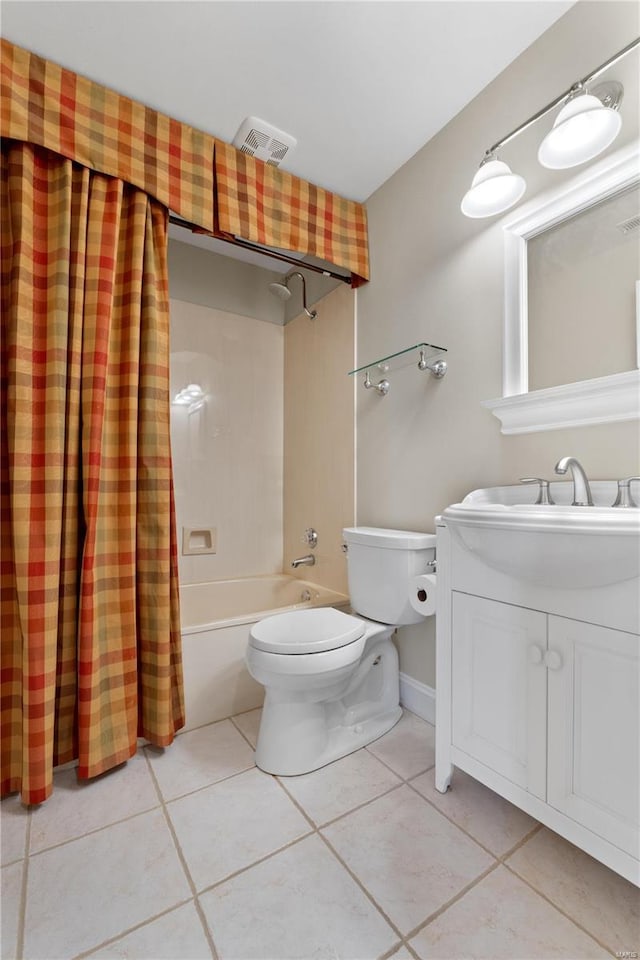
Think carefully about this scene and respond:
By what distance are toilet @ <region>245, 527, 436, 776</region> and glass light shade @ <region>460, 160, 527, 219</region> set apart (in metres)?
1.07

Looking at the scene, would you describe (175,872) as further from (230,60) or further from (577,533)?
(230,60)

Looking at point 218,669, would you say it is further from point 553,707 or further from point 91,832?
point 553,707

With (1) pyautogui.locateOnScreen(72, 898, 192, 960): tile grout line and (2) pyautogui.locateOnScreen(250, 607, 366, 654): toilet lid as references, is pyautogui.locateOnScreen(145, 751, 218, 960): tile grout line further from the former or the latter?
(2) pyautogui.locateOnScreen(250, 607, 366, 654): toilet lid

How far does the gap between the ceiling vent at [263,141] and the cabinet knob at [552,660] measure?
198 cm

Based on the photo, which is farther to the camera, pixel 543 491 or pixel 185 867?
pixel 543 491

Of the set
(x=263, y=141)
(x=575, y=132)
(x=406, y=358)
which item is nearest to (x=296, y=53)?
(x=263, y=141)

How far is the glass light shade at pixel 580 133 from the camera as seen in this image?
1059 millimetres

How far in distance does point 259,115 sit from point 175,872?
7.74ft

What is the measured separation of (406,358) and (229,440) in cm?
118

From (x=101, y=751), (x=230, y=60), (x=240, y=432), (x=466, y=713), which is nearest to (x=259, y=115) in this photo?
(x=230, y=60)

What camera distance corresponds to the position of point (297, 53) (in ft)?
4.57

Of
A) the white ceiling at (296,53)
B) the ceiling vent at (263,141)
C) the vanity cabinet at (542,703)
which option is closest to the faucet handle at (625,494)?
the vanity cabinet at (542,703)

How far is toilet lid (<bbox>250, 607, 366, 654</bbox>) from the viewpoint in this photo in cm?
133

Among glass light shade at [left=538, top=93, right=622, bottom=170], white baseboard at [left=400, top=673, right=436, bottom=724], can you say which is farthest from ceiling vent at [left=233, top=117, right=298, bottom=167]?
white baseboard at [left=400, top=673, right=436, bottom=724]
